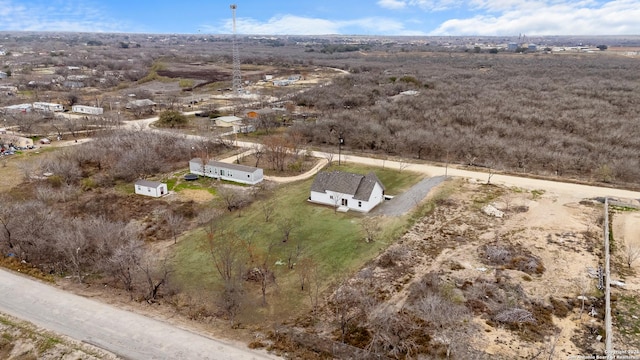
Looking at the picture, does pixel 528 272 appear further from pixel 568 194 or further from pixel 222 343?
pixel 222 343

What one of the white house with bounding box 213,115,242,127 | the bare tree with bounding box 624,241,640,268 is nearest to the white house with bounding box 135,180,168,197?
the white house with bounding box 213,115,242,127

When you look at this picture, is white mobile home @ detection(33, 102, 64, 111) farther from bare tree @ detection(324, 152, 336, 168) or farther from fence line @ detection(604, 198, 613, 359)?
fence line @ detection(604, 198, 613, 359)

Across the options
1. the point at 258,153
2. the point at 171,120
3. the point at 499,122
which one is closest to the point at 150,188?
the point at 258,153

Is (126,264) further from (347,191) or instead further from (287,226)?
(347,191)

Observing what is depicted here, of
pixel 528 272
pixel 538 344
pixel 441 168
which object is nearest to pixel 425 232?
pixel 528 272

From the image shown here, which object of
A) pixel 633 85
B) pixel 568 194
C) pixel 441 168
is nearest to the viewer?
pixel 568 194

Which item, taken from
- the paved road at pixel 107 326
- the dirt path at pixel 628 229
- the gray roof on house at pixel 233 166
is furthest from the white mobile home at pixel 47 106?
the dirt path at pixel 628 229

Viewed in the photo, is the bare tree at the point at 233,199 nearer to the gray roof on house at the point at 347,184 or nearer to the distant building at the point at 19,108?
the gray roof on house at the point at 347,184
